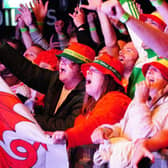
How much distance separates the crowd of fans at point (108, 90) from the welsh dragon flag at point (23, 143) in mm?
79

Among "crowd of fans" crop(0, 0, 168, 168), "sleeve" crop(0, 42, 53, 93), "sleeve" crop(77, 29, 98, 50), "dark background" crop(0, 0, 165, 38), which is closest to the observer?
"crowd of fans" crop(0, 0, 168, 168)

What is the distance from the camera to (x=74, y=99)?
301cm

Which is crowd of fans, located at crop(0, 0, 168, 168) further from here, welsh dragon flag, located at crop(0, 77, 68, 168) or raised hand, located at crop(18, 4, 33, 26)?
raised hand, located at crop(18, 4, 33, 26)

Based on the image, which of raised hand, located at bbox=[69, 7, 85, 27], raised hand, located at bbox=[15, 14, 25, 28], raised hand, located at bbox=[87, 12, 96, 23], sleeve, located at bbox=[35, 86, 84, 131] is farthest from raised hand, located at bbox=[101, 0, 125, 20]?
raised hand, located at bbox=[15, 14, 25, 28]

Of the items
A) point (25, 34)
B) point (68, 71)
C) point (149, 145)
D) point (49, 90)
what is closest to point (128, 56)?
point (68, 71)

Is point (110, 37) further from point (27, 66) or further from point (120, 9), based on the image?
point (120, 9)

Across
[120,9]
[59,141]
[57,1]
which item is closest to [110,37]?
[59,141]

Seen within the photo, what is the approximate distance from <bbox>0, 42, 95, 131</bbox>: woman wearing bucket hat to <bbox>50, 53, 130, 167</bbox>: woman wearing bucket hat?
15cm

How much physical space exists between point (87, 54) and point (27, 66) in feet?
1.55

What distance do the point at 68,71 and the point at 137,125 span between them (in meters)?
1.12

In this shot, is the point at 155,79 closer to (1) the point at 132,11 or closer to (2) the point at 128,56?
(2) the point at 128,56

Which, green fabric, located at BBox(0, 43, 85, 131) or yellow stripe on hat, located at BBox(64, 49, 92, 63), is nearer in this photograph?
green fabric, located at BBox(0, 43, 85, 131)

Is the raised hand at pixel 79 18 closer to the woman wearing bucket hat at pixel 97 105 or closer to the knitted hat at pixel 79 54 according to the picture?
the knitted hat at pixel 79 54

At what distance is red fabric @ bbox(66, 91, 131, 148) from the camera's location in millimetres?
2439
